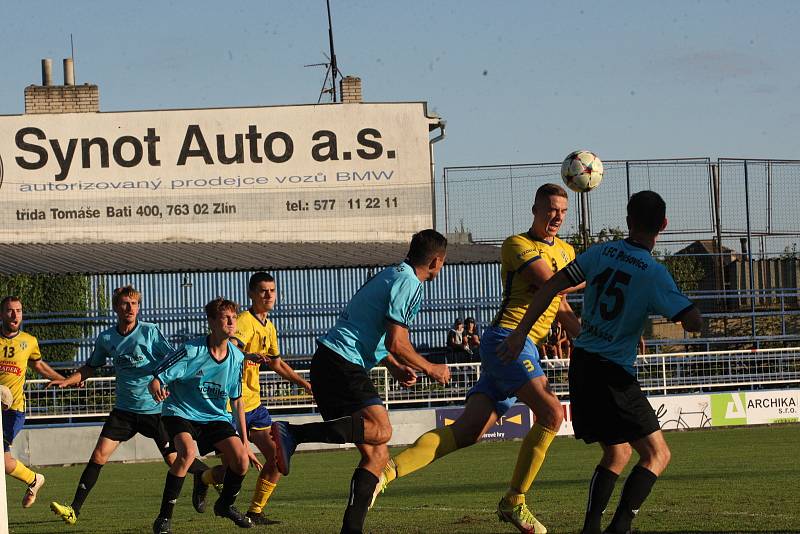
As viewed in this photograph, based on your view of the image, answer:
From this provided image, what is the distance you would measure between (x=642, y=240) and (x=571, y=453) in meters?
10.6

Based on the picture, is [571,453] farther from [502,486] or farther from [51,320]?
[51,320]

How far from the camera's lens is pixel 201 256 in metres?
32.8

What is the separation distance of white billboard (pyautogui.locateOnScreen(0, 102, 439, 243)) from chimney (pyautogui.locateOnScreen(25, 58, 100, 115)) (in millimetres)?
1208

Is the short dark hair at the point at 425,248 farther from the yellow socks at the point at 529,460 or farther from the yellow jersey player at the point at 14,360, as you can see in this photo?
the yellow jersey player at the point at 14,360

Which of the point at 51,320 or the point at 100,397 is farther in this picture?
the point at 51,320

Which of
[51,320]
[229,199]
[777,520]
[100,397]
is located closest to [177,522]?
[777,520]

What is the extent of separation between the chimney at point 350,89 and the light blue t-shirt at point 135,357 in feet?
99.7

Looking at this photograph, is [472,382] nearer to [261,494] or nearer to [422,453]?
[261,494]

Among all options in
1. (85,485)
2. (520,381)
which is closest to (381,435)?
(520,381)

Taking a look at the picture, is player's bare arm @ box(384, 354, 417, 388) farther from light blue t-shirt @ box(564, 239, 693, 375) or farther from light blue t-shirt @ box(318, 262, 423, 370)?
light blue t-shirt @ box(564, 239, 693, 375)

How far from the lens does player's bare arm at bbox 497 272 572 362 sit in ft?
21.9

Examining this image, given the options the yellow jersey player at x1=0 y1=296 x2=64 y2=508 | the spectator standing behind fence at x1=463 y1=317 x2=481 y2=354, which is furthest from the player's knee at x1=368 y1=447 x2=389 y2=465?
the spectator standing behind fence at x1=463 y1=317 x2=481 y2=354

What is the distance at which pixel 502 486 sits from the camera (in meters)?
11.8

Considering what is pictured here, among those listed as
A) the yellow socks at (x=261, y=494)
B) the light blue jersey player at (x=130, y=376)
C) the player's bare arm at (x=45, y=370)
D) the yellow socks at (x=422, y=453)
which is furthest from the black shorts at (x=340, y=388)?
the player's bare arm at (x=45, y=370)
